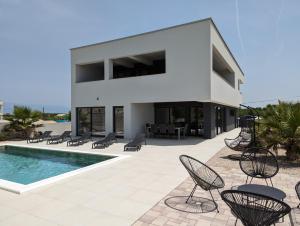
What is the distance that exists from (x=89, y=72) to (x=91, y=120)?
16.3 ft

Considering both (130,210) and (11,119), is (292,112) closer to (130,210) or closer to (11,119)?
(130,210)

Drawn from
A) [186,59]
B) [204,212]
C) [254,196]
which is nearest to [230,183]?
[204,212]

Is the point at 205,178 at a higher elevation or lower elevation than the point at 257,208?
lower

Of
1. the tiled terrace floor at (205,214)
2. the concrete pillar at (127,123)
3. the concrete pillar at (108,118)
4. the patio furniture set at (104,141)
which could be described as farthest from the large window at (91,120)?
the tiled terrace floor at (205,214)

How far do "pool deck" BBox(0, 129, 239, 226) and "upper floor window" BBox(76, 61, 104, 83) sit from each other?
48.6 ft

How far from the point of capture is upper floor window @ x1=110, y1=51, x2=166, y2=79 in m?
20.0

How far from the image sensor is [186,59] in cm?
1581

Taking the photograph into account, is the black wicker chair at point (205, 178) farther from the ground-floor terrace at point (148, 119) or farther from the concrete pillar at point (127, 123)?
the concrete pillar at point (127, 123)

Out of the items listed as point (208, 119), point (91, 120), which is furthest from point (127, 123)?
point (208, 119)

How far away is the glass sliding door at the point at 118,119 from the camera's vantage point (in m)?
19.0

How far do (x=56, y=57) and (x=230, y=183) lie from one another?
24.5 m

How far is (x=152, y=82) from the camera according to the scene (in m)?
17.1

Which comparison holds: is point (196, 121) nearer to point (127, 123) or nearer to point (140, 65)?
point (127, 123)

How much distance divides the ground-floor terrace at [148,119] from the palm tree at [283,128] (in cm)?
735
